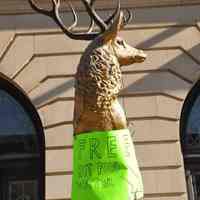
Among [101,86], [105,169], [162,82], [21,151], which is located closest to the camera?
[105,169]

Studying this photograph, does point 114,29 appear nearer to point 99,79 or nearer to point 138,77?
point 99,79

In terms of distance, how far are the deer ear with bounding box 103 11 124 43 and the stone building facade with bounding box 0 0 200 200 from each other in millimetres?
5009

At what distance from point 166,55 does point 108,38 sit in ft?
18.1

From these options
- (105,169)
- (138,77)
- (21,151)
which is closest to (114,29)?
(105,169)

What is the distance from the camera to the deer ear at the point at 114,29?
4.23 m

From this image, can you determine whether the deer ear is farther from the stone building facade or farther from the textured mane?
the stone building facade

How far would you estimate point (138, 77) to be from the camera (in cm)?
962

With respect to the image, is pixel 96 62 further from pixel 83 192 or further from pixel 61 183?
pixel 61 183

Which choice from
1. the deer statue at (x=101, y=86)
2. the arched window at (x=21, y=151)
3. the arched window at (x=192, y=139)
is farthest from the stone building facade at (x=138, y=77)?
the deer statue at (x=101, y=86)

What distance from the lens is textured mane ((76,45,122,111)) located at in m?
4.24

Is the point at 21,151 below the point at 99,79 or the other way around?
the other way around

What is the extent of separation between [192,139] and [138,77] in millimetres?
1679

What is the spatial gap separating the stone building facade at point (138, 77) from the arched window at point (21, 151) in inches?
17.4

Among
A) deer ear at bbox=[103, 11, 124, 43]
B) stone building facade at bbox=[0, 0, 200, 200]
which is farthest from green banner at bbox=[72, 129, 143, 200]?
stone building facade at bbox=[0, 0, 200, 200]
